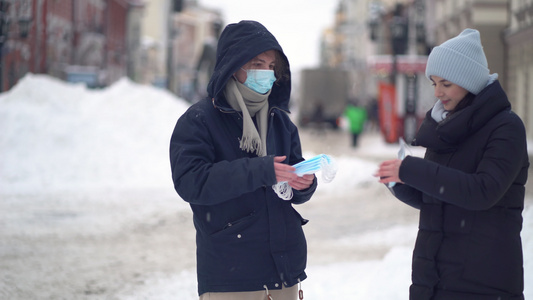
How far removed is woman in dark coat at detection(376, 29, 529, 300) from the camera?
2666mm

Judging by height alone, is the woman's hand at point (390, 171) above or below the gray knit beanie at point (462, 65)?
below

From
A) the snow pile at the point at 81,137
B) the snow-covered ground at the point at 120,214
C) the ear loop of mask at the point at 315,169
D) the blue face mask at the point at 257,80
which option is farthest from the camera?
the snow pile at the point at 81,137

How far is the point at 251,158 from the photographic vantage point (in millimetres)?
2850

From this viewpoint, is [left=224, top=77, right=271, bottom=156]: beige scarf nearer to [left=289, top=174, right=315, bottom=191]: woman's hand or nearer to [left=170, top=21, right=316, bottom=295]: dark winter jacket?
[left=170, top=21, right=316, bottom=295]: dark winter jacket

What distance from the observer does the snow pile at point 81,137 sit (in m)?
13.9

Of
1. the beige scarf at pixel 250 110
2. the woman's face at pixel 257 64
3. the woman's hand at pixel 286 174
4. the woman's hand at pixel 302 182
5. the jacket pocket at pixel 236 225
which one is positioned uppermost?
the woman's face at pixel 257 64

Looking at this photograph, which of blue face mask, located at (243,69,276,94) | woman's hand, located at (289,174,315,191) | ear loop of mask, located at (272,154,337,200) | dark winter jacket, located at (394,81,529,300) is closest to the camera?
dark winter jacket, located at (394,81,529,300)

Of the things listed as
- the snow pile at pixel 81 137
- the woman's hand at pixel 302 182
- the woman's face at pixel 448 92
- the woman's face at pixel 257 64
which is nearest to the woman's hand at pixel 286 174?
the woman's hand at pixel 302 182

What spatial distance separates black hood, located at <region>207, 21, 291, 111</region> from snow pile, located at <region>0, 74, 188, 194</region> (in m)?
10.5

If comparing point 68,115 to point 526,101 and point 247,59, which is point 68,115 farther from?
point 526,101

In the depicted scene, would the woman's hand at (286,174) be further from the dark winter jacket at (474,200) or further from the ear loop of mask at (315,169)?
the dark winter jacket at (474,200)

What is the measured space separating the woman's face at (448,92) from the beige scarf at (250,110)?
2.35 feet

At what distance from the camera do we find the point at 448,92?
2.87 m

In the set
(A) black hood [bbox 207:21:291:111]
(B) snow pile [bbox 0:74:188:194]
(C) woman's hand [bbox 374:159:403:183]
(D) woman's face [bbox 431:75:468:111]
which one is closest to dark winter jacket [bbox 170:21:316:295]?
(A) black hood [bbox 207:21:291:111]
